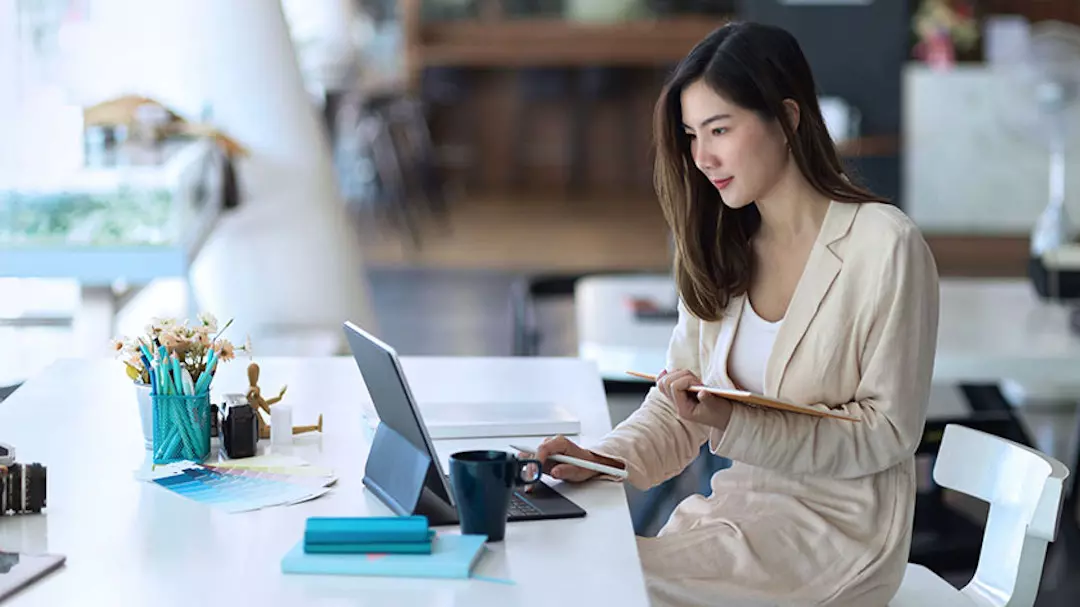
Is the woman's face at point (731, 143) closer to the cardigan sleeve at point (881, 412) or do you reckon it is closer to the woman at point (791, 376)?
the woman at point (791, 376)

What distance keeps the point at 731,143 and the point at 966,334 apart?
169 centimetres

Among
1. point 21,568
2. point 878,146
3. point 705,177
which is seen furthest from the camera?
point 878,146

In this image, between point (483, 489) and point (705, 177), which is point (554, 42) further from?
point (483, 489)

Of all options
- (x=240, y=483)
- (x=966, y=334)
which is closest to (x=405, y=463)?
(x=240, y=483)

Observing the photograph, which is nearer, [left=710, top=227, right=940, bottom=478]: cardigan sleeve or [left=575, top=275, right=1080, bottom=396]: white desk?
[left=710, top=227, right=940, bottom=478]: cardigan sleeve

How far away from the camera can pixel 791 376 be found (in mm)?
2057

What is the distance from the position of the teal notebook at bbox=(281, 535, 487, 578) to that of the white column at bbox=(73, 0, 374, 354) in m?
3.16

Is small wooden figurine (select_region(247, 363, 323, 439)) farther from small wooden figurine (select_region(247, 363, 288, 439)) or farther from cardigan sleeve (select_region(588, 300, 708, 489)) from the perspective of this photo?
cardigan sleeve (select_region(588, 300, 708, 489))

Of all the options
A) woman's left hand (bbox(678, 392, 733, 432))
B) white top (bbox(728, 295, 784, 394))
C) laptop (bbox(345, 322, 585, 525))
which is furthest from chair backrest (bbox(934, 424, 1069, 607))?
laptop (bbox(345, 322, 585, 525))

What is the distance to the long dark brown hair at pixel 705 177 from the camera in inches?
77.9

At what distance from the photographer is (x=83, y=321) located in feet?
13.2

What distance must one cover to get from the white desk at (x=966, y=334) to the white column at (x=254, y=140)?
3.61 feet

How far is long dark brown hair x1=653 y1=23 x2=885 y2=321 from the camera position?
77.9 inches

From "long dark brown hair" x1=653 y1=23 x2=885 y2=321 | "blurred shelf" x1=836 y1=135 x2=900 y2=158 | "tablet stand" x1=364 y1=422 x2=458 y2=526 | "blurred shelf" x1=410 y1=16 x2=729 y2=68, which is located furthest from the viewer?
"blurred shelf" x1=410 y1=16 x2=729 y2=68
